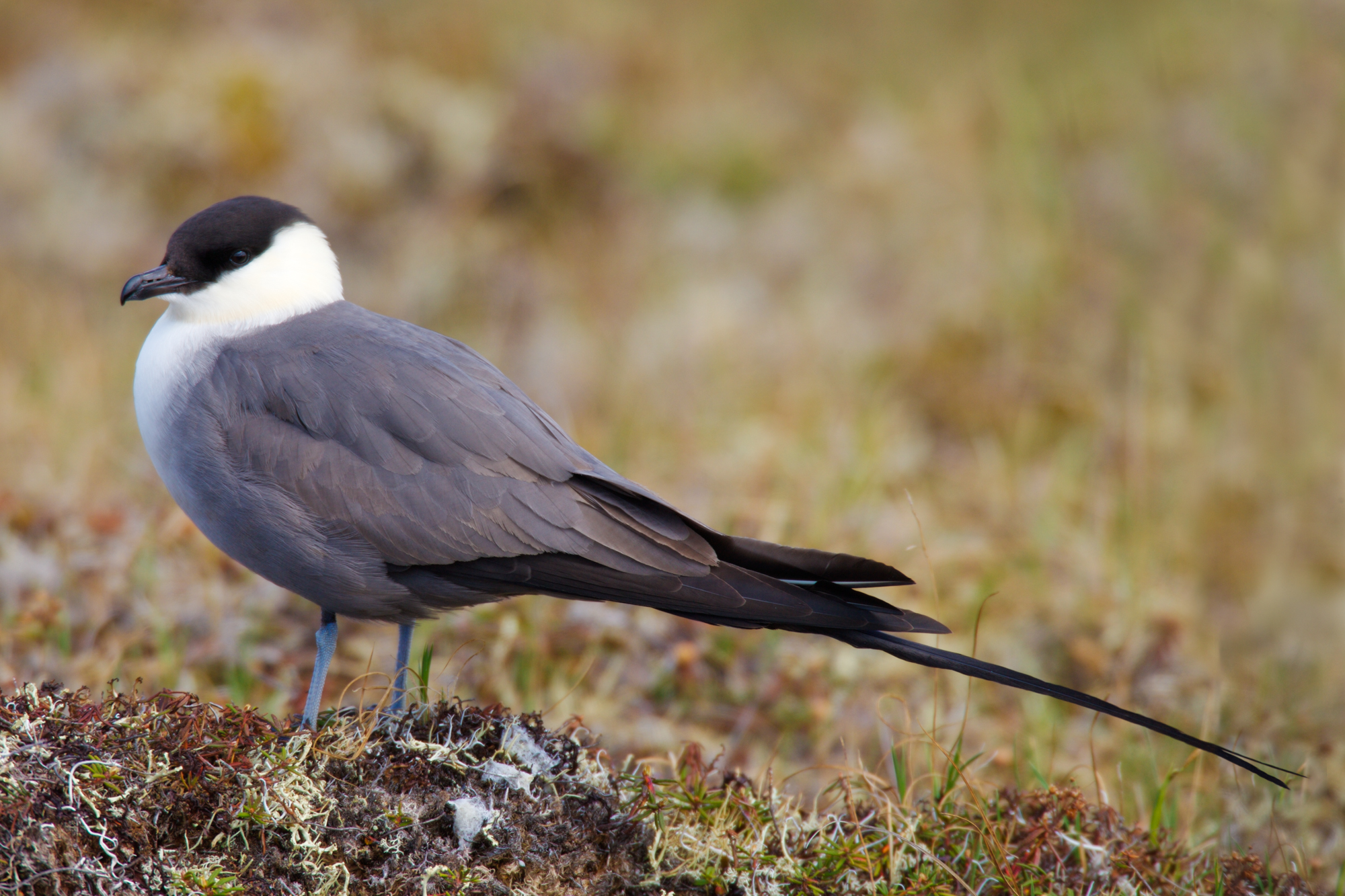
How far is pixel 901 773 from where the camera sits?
8.59 ft

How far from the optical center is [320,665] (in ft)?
8.85

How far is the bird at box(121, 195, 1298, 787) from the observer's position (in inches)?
100.0

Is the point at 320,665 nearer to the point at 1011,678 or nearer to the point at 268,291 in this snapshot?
the point at 268,291

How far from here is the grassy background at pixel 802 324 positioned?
372cm

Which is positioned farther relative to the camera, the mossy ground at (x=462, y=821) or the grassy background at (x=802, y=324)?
the grassy background at (x=802, y=324)

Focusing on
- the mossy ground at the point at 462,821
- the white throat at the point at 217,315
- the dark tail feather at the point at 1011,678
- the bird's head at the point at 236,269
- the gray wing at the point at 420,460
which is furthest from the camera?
the bird's head at the point at 236,269

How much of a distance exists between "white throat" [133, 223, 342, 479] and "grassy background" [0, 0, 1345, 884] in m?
0.95

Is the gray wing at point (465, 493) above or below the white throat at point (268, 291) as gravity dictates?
below

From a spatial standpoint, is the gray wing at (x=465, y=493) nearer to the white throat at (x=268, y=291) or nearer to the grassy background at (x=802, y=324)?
the white throat at (x=268, y=291)

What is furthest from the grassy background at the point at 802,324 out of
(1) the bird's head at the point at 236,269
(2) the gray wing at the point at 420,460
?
(1) the bird's head at the point at 236,269

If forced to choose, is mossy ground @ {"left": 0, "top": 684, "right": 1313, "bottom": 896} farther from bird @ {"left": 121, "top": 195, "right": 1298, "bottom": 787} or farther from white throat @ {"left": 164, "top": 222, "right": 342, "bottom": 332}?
white throat @ {"left": 164, "top": 222, "right": 342, "bottom": 332}

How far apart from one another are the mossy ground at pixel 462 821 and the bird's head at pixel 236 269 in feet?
3.58

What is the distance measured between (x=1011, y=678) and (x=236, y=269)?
2189 millimetres

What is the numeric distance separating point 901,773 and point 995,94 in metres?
6.94
